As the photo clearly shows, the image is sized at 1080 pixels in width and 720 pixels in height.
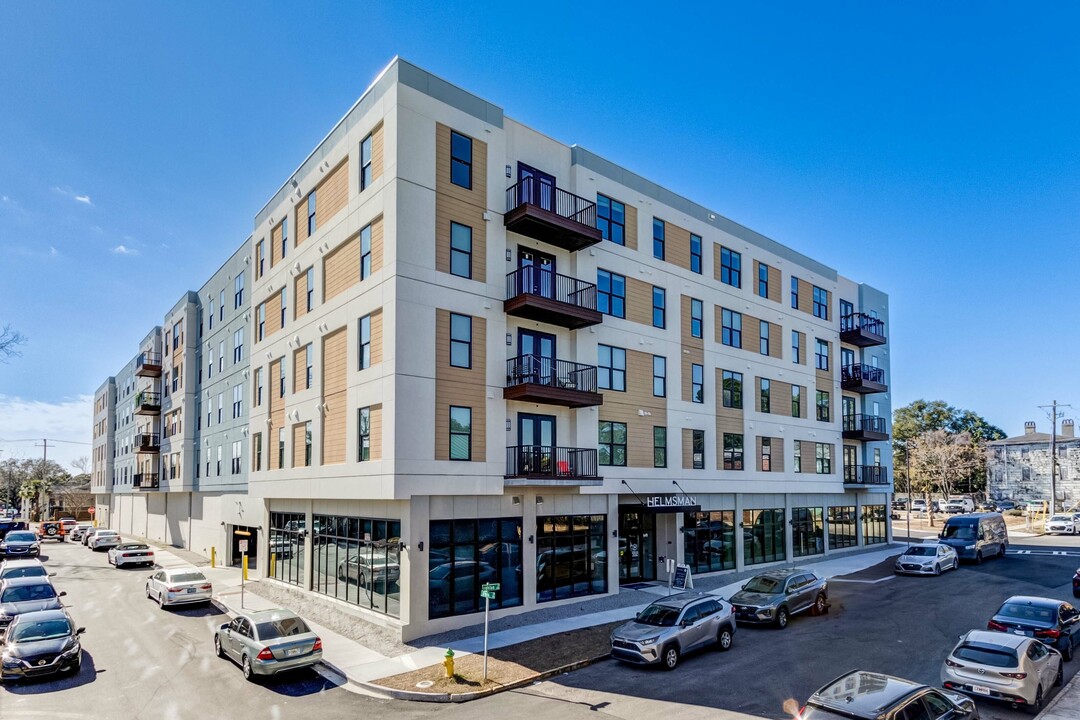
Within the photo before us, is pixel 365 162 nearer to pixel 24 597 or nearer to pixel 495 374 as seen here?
pixel 495 374

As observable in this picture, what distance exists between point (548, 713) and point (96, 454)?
79.4 m

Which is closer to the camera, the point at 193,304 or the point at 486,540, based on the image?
the point at 486,540

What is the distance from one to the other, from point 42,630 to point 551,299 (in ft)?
54.8

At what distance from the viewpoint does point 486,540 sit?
2230cm

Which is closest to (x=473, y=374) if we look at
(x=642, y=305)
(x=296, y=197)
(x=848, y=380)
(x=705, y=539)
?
(x=642, y=305)

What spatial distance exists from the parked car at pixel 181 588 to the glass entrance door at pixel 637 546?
1611 centimetres

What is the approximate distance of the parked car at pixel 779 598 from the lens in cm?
2178

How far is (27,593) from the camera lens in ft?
78.4

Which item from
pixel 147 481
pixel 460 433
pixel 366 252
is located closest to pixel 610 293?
pixel 460 433

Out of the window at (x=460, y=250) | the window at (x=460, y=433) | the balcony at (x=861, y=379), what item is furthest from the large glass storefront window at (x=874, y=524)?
the window at (x=460, y=250)

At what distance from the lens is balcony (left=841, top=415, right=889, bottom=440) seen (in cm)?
4031

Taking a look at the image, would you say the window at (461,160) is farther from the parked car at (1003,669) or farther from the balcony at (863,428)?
the balcony at (863,428)

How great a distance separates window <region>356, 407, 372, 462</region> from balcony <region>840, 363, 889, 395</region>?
96.8 feet

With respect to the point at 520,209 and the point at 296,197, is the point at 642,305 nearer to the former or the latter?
the point at 520,209
